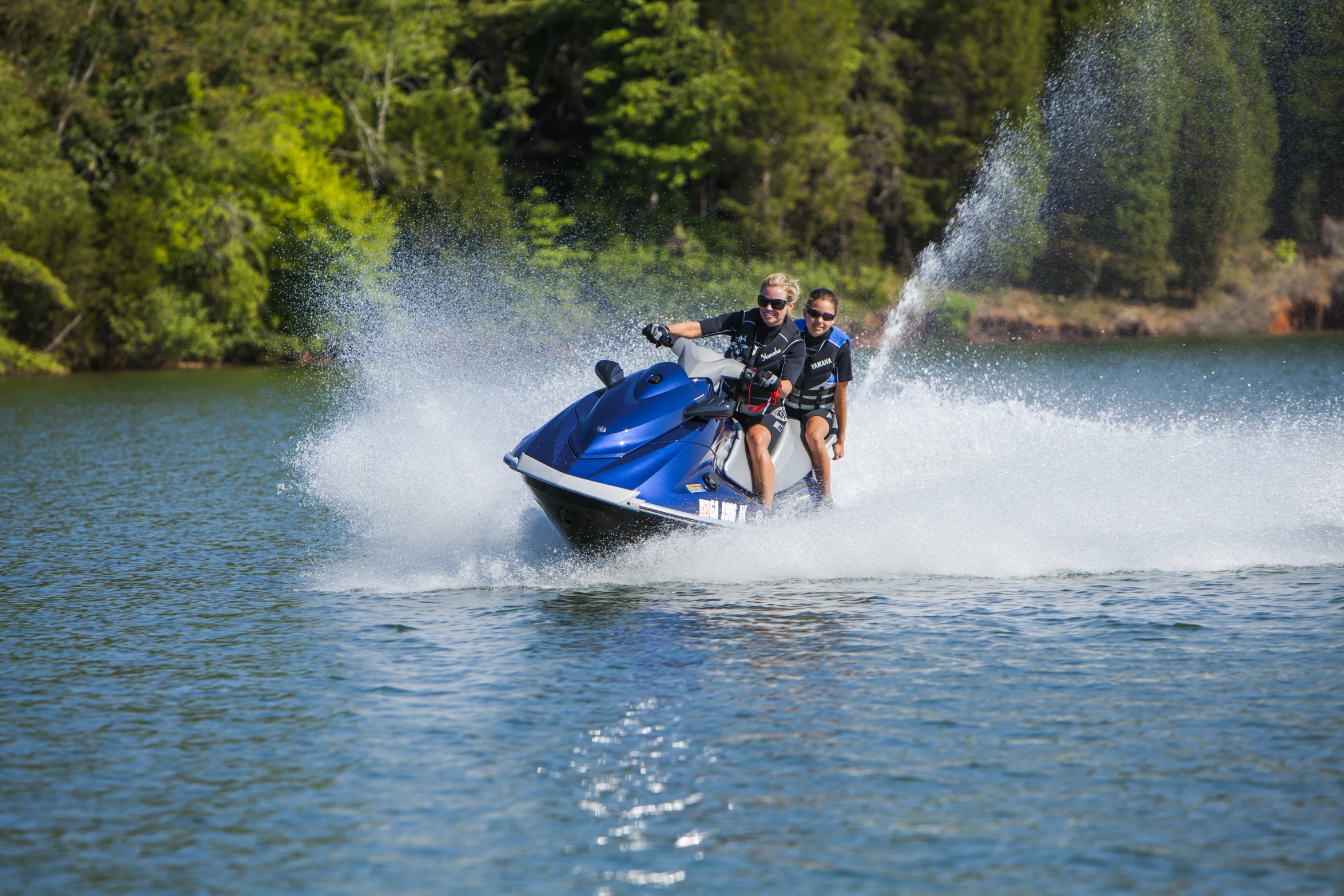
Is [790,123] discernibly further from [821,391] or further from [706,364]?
[706,364]

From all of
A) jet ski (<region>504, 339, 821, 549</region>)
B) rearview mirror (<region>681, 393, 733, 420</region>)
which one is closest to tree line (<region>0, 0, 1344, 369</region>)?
jet ski (<region>504, 339, 821, 549</region>)

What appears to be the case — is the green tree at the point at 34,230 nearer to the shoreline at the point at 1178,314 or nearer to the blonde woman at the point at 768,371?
the shoreline at the point at 1178,314

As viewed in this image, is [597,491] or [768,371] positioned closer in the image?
[597,491]

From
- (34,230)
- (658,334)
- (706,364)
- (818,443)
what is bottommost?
(818,443)

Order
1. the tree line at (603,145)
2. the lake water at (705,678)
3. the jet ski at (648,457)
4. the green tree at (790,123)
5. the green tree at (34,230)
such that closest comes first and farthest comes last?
1. the lake water at (705,678)
2. the jet ski at (648,457)
3. the green tree at (34,230)
4. the tree line at (603,145)
5. the green tree at (790,123)

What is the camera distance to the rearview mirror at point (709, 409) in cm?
745

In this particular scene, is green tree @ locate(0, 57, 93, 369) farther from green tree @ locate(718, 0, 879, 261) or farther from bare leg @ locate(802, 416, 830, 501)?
bare leg @ locate(802, 416, 830, 501)

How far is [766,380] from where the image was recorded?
7.70 metres

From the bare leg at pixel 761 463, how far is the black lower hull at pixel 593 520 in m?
0.56

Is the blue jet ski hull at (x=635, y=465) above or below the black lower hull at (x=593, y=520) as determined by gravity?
above

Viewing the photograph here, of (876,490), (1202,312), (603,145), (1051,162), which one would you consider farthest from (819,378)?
(603,145)

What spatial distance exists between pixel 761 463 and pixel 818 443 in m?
0.55

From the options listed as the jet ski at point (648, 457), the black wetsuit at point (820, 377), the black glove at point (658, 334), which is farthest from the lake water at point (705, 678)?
the black glove at point (658, 334)

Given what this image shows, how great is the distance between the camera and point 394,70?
43281 mm
